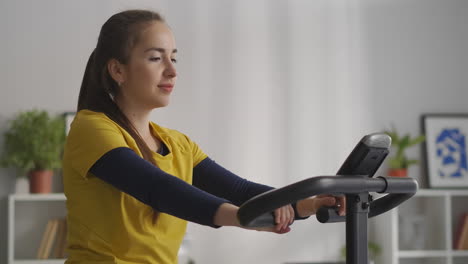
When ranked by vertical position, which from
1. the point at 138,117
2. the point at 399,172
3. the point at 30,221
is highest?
the point at 138,117

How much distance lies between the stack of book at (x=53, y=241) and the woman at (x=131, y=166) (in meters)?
2.79

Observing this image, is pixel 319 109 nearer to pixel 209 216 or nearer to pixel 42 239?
pixel 42 239

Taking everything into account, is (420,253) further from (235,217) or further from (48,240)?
(235,217)

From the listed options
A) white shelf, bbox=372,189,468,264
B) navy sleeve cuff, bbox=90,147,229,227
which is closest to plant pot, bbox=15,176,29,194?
white shelf, bbox=372,189,468,264

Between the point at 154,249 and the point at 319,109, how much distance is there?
3497 mm

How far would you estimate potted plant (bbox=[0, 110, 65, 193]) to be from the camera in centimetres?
432

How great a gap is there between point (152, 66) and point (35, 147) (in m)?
2.92

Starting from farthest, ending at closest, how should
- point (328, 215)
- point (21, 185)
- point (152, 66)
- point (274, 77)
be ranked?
point (274, 77) → point (21, 185) → point (152, 66) → point (328, 215)

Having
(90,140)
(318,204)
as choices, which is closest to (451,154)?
(318,204)

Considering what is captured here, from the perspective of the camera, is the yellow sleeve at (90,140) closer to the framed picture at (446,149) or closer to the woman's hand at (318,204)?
the woman's hand at (318,204)

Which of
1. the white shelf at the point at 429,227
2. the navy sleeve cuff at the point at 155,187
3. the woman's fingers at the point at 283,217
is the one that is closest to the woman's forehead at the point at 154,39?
the navy sleeve cuff at the point at 155,187

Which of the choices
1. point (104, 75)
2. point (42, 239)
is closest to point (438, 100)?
point (42, 239)

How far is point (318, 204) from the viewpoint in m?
1.50

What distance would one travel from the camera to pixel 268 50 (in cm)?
489
